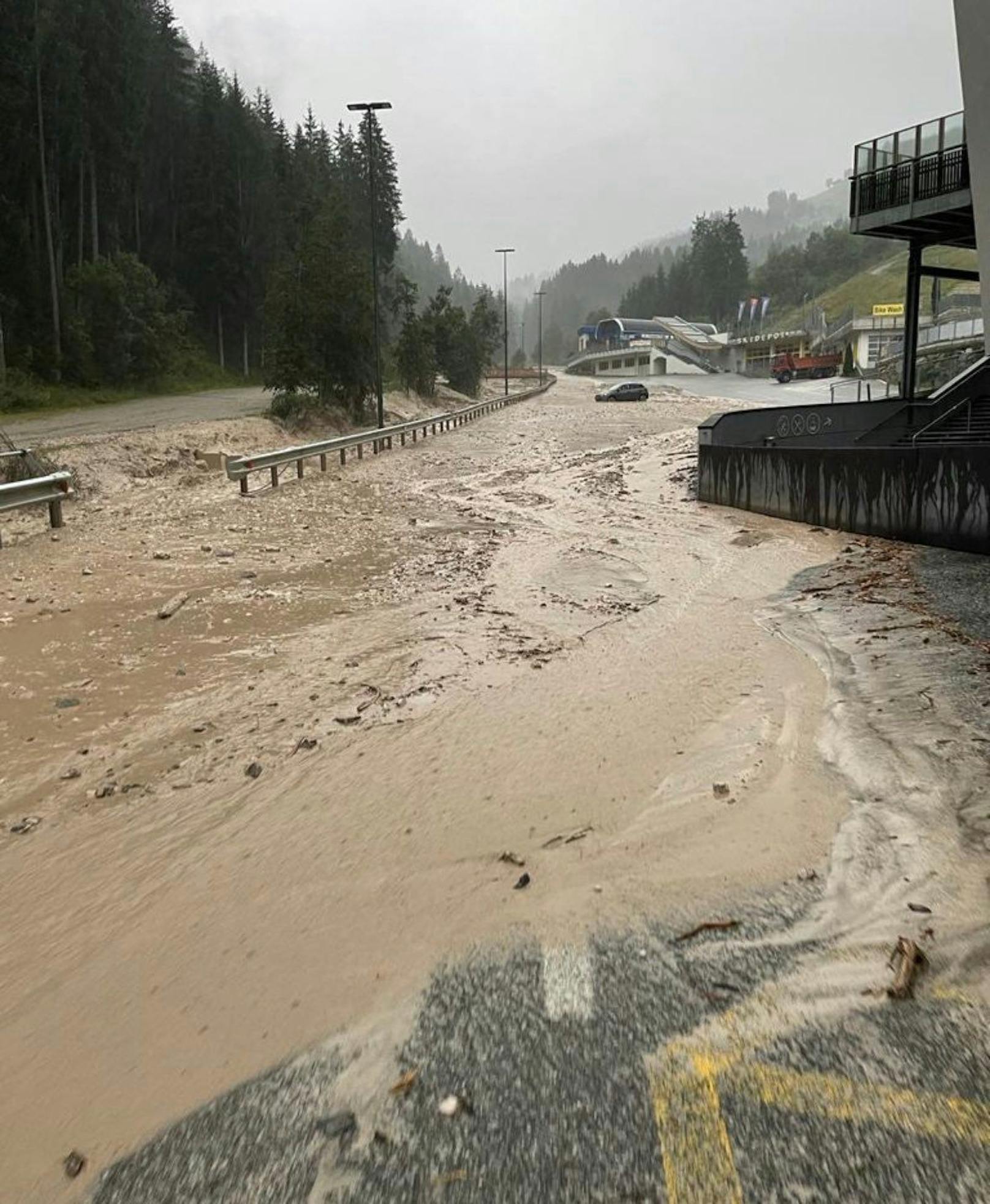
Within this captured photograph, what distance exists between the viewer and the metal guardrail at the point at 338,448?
1717 centimetres

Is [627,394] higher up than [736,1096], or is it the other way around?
[627,394]

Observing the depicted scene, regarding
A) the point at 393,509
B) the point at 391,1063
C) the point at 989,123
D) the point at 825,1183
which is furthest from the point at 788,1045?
the point at 393,509

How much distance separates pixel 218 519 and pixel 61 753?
360 inches

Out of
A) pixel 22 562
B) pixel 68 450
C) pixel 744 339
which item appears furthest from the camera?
pixel 744 339

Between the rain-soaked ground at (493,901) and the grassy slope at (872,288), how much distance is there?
11129cm

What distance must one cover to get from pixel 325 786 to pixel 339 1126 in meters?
2.55

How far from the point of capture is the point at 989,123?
313 inches

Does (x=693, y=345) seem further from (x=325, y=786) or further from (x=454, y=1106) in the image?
(x=454, y=1106)

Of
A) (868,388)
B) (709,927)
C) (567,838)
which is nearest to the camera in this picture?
(709,927)

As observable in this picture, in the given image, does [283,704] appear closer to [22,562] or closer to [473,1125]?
[473,1125]

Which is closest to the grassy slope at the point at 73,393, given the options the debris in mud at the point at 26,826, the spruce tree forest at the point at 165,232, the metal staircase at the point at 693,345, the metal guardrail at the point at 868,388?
the spruce tree forest at the point at 165,232

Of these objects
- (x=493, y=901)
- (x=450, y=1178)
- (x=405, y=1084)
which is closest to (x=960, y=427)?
(x=493, y=901)

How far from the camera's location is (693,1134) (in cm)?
245

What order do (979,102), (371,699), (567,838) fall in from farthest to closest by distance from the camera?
(979,102), (371,699), (567,838)
